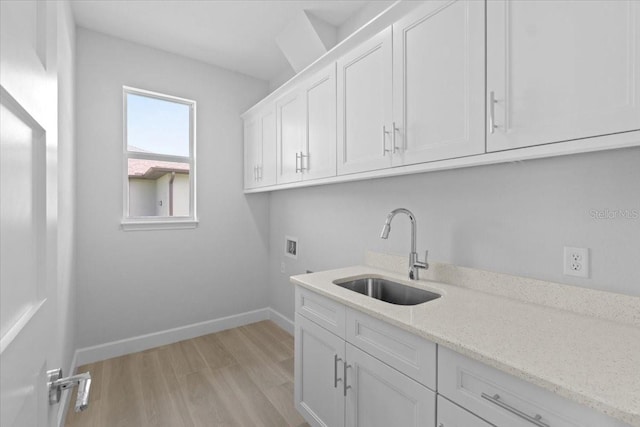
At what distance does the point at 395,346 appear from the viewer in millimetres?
1162

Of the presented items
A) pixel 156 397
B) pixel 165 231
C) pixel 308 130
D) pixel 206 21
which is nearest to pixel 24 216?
pixel 308 130

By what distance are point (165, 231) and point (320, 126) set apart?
1.80 m

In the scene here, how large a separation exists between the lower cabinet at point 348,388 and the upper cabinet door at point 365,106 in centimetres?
94

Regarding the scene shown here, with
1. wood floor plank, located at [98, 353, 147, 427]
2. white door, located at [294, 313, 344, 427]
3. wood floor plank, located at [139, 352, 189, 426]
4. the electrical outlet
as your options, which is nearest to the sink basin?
white door, located at [294, 313, 344, 427]

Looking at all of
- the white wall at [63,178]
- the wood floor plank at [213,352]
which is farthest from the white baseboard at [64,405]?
the wood floor plank at [213,352]

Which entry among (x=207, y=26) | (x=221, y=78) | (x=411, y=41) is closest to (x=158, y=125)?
(x=221, y=78)

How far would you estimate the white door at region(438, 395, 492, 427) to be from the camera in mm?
902

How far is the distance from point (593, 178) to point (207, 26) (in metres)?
2.66

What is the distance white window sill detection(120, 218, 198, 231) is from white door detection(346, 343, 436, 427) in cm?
212

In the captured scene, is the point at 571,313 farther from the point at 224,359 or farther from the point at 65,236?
the point at 65,236

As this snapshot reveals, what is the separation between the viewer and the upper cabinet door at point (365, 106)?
61.1 inches

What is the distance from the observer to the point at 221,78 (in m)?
3.07

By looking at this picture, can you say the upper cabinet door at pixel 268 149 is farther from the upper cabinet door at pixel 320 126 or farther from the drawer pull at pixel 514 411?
the drawer pull at pixel 514 411

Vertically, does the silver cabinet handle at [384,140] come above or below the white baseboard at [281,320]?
above
